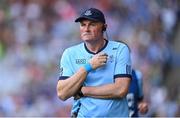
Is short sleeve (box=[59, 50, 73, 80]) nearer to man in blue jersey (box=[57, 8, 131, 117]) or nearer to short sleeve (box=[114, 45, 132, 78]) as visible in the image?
man in blue jersey (box=[57, 8, 131, 117])

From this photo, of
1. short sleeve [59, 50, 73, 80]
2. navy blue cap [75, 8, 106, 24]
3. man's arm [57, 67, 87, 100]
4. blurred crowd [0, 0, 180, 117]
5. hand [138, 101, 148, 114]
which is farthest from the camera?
blurred crowd [0, 0, 180, 117]

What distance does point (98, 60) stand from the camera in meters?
7.98

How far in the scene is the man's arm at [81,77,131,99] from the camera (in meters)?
7.98

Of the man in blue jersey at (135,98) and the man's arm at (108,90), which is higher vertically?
the man's arm at (108,90)

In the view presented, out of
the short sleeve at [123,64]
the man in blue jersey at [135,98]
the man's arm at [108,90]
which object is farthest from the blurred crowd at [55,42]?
the man's arm at [108,90]

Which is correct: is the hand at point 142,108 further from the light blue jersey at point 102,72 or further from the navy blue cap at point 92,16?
the navy blue cap at point 92,16

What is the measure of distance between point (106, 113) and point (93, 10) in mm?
997

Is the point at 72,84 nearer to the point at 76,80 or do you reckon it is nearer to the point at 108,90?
the point at 76,80

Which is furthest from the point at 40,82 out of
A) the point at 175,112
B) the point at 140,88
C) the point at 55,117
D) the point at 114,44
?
the point at 114,44

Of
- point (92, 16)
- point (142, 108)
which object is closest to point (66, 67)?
point (92, 16)

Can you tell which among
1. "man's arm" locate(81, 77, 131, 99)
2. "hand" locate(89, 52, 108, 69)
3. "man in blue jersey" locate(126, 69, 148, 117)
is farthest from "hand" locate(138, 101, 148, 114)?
"hand" locate(89, 52, 108, 69)

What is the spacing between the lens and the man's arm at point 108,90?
7.98 m

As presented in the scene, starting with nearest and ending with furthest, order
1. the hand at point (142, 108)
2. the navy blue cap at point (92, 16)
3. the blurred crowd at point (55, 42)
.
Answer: the navy blue cap at point (92, 16)
the hand at point (142, 108)
the blurred crowd at point (55, 42)

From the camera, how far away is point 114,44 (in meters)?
8.24
